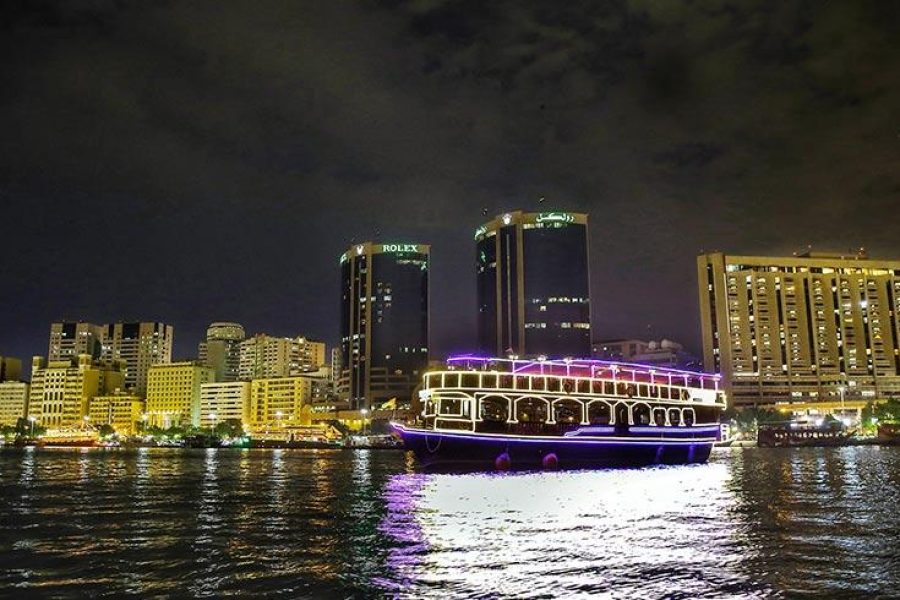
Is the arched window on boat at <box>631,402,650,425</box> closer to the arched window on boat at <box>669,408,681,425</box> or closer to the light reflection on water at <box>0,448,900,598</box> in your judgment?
the arched window on boat at <box>669,408,681,425</box>

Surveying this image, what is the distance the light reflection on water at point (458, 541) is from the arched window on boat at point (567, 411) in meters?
25.6

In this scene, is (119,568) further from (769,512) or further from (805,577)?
(769,512)

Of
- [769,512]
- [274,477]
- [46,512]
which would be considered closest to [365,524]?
[46,512]

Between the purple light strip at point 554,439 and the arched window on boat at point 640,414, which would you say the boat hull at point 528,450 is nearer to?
the purple light strip at point 554,439

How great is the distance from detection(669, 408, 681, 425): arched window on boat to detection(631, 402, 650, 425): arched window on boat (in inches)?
179

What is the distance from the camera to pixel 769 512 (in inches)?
1655

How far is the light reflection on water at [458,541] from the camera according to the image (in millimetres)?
23719

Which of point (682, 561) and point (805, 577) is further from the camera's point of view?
point (682, 561)

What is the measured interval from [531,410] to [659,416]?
19.2 metres

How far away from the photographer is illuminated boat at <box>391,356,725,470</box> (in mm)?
80062

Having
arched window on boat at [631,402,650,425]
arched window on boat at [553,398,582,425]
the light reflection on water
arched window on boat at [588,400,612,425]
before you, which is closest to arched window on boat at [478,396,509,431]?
arched window on boat at [553,398,582,425]

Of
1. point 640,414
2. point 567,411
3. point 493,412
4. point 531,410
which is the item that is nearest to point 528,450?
point 531,410

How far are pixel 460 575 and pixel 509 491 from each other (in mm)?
29747

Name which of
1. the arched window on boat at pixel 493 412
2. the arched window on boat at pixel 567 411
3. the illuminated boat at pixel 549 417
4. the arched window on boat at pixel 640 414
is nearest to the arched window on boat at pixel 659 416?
the illuminated boat at pixel 549 417
